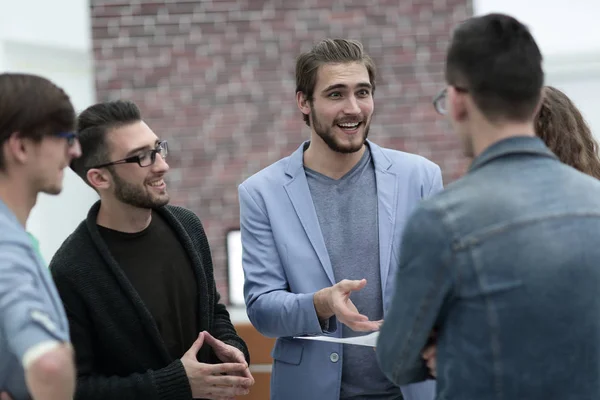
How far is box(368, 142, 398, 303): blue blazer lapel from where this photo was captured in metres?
2.60

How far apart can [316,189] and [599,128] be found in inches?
130

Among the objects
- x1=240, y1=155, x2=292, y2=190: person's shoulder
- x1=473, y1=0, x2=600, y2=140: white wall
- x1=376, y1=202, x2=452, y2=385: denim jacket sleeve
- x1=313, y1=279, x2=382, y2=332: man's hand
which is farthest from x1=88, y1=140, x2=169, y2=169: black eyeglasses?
Answer: x1=473, y1=0, x2=600, y2=140: white wall

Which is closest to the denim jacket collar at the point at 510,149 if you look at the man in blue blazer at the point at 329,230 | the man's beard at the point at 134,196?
the man in blue blazer at the point at 329,230

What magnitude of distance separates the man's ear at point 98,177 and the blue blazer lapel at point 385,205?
2.74 feet

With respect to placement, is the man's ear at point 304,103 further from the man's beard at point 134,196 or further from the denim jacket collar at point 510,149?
the denim jacket collar at point 510,149

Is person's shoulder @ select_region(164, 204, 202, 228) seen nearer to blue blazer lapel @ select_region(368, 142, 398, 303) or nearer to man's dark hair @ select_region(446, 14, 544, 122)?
blue blazer lapel @ select_region(368, 142, 398, 303)

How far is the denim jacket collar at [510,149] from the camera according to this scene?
64.1 inches

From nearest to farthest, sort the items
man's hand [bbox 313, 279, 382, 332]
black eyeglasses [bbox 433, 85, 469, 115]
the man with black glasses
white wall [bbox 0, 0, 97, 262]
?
black eyeglasses [bbox 433, 85, 469, 115] → man's hand [bbox 313, 279, 382, 332] → the man with black glasses → white wall [bbox 0, 0, 97, 262]

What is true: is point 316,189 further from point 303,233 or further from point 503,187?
point 503,187

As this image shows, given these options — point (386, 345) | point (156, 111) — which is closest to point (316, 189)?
point (386, 345)

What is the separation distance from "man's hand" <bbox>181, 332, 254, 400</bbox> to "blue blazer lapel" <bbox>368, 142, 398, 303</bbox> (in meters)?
0.51

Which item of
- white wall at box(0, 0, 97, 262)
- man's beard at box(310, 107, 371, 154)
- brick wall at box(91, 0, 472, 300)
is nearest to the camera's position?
man's beard at box(310, 107, 371, 154)

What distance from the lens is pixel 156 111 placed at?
209 inches

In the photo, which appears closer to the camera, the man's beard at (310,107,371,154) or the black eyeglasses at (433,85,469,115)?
the black eyeglasses at (433,85,469,115)
